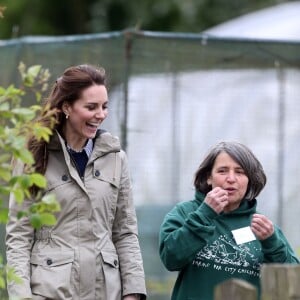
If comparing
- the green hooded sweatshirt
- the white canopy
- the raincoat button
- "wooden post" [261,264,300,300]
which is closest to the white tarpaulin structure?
the green hooded sweatshirt

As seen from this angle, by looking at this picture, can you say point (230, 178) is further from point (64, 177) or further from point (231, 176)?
point (64, 177)

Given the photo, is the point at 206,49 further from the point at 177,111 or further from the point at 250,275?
the point at 250,275

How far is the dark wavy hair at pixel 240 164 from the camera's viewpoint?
582 cm

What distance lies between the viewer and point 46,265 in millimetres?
5598

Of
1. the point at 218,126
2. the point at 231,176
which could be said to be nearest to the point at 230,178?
the point at 231,176

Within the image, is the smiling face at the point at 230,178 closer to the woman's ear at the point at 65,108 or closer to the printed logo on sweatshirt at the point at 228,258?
the printed logo on sweatshirt at the point at 228,258

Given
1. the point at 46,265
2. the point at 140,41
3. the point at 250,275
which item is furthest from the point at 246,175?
the point at 140,41

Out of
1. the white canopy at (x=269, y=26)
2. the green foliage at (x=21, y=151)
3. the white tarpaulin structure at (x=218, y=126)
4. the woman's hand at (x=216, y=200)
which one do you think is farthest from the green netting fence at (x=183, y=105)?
the green foliage at (x=21, y=151)

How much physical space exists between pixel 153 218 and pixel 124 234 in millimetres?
3313

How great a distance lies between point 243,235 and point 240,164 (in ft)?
1.06

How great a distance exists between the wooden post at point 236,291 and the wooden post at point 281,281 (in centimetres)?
9

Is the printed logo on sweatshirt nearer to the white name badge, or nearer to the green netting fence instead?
the white name badge

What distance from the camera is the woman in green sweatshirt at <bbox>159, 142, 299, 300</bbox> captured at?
5617 mm

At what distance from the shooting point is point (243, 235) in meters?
5.77
